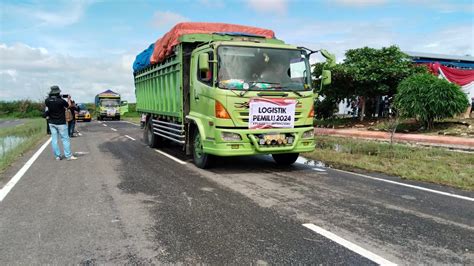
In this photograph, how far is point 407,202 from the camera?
228 inches

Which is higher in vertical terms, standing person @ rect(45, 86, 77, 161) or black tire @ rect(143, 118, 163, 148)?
standing person @ rect(45, 86, 77, 161)

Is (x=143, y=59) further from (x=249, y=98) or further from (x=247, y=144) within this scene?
(x=247, y=144)

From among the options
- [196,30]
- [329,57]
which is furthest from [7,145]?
[329,57]

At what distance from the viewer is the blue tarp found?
12.9 m

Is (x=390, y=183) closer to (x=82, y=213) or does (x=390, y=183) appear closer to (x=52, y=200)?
(x=82, y=213)

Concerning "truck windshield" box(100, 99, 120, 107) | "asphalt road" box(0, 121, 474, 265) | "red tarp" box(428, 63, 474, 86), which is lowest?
"asphalt road" box(0, 121, 474, 265)

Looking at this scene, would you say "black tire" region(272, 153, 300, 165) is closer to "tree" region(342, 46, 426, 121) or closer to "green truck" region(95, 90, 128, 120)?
"tree" region(342, 46, 426, 121)

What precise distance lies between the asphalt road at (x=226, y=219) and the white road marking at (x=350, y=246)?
6 centimetres

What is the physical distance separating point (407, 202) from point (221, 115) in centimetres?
365

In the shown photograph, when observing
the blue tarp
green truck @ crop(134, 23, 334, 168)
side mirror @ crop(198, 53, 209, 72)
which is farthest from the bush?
side mirror @ crop(198, 53, 209, 72)

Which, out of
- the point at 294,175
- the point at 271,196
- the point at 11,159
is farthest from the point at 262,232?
the point at 11,159

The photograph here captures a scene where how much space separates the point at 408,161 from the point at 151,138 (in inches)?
314

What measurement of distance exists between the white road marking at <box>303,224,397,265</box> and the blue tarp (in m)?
9.47

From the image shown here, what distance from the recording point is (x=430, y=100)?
46.6 ft
